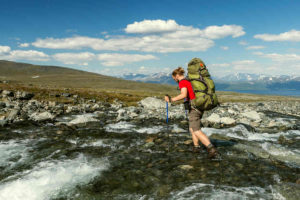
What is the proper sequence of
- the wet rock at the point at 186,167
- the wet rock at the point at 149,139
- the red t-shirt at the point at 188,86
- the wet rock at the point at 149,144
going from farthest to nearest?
the wet rock at the point at 149,139 → the wet rock at the point at 149,144 → the red t-shirt at the point at 188,86 → the wet rock at the point at 186,167

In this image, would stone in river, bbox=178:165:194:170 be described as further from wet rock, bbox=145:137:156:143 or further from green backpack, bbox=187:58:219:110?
wet rock, bbox=145:137:156:143

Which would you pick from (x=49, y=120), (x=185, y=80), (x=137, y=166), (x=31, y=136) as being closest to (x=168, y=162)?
(x=137, y=166)

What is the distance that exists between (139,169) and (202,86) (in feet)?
13.4

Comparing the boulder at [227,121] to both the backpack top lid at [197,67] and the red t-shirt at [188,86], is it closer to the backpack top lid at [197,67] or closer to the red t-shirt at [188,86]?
the red t-shirt at [188,86]

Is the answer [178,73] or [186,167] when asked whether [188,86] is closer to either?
[178,73]

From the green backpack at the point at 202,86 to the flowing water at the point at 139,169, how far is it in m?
2.46

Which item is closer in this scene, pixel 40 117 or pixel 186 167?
pixel 186 167

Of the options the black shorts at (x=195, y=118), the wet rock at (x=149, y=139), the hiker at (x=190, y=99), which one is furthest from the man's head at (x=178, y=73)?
the wet rock at (x=149, y=139)

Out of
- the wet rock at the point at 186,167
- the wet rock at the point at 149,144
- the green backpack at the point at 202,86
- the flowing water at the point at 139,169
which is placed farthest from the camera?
the wet rock at the point at 149,144

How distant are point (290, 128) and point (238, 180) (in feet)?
44.0

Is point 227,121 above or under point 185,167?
above

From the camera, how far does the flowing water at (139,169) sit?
652 cm

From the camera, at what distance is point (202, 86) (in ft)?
27.4

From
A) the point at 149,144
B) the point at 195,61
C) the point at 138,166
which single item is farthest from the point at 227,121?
the point at 138,166
